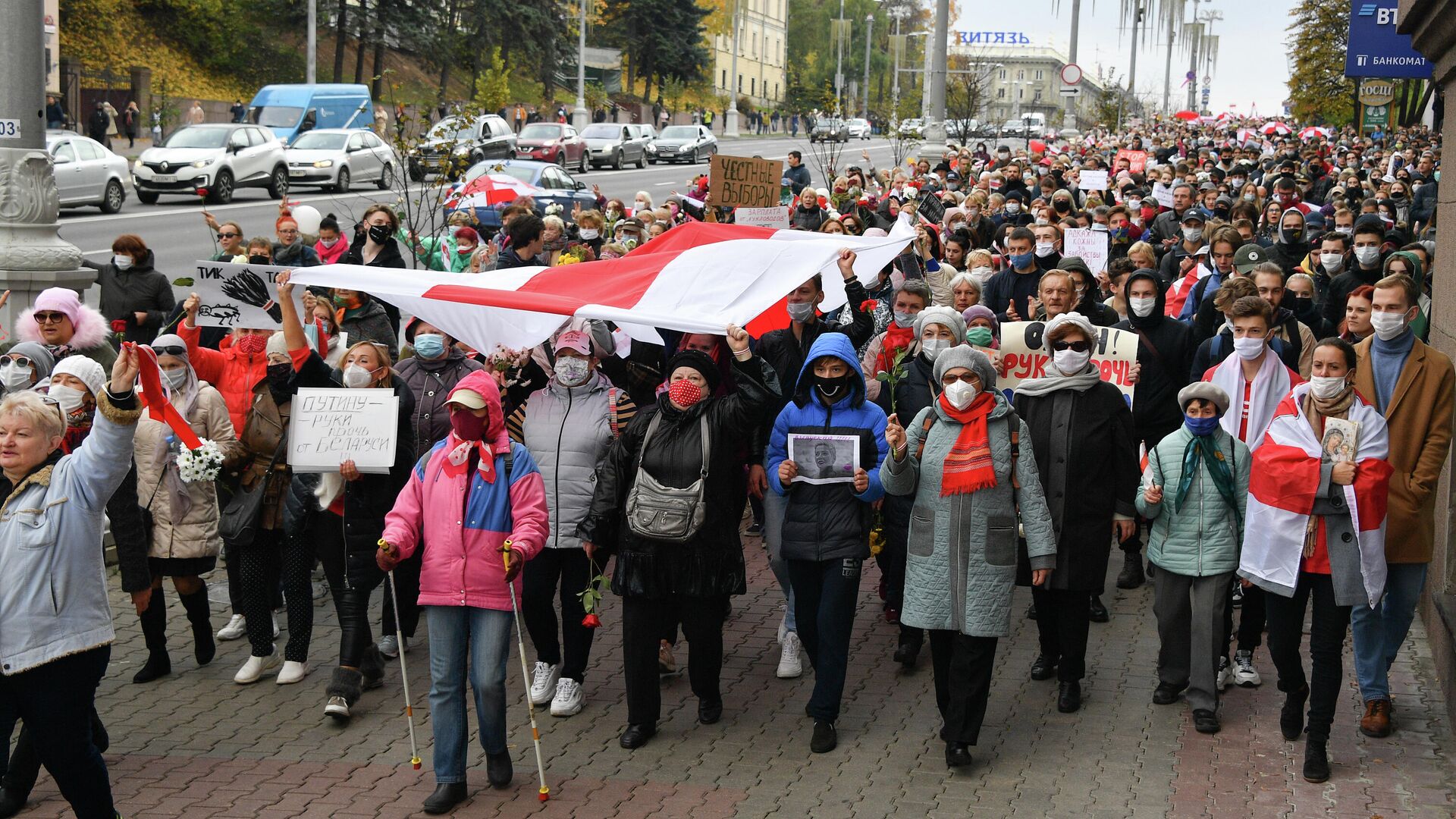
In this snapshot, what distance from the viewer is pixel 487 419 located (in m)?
6.18

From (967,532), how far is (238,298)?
4.09 m

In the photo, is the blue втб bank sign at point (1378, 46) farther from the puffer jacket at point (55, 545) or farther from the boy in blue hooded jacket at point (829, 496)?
the puffer jacket at point (55, 545)

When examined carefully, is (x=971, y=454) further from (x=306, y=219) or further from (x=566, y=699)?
(x=306, y=219)

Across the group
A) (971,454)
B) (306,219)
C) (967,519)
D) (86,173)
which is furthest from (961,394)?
(86,173)

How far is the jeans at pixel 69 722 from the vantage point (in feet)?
17.1

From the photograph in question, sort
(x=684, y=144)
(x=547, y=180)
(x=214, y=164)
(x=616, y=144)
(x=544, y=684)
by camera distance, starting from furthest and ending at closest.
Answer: (x=684, y=144), (x=616, y=144), (x=214, y=164), (x=547, y=180), (x=544, y=684)

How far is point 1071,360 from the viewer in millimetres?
7031

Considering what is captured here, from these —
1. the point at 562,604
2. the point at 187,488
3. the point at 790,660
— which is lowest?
the point at 790,660

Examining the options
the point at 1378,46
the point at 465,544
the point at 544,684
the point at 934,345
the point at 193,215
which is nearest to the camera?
the point at 465,544

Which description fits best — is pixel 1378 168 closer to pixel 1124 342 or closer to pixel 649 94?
pixel 1124 342

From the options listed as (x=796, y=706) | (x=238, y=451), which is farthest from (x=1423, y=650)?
(x=238, y=451)

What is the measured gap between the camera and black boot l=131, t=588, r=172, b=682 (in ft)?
24.9

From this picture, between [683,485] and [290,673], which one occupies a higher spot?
[683,485]

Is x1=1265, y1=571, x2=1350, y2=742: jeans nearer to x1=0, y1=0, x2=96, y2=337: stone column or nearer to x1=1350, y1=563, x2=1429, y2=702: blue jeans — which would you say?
x1=1350, y1=563, x2=1429, y2=702: blue jeans
